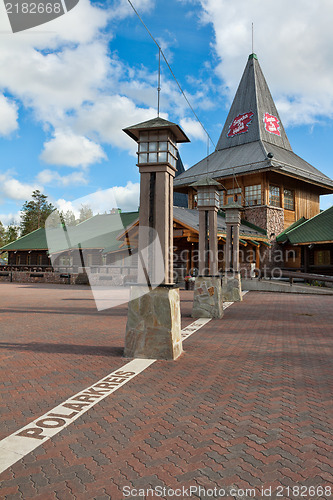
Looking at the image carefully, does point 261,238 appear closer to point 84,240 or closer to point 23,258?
point 84,240

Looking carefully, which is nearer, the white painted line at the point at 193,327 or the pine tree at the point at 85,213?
the white painted line at the point at 193,327

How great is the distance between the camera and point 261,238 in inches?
983

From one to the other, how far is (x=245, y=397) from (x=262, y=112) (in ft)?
98.8

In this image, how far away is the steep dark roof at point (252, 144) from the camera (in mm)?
26859

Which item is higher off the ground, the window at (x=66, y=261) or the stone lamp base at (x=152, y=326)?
the window at (x=66, y=261)

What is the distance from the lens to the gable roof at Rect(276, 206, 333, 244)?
22.8m

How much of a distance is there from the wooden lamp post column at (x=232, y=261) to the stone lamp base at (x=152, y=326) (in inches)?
360

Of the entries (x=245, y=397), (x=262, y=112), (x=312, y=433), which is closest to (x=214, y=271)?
(x=245, y=397)

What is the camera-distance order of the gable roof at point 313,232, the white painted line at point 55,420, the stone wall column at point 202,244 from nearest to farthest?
1. the white painted line at point 55,420
2. the stone wall column at point 202,244
3. the gable roof at point 313,232

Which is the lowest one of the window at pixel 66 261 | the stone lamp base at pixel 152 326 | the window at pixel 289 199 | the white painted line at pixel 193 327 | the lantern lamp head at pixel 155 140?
the white painted line at pixel 193 327

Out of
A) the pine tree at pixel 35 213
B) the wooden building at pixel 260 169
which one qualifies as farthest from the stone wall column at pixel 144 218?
the pine tree at pixel 35 213

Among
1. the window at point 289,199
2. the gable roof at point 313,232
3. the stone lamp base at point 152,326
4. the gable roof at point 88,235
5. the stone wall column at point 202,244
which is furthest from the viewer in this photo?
the gable roof at point 88,235

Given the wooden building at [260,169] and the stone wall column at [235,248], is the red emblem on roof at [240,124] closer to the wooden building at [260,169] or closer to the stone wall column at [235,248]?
the wooden building at [260,169]

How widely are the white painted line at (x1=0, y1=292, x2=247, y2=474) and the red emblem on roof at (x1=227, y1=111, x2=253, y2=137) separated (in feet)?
94.9
